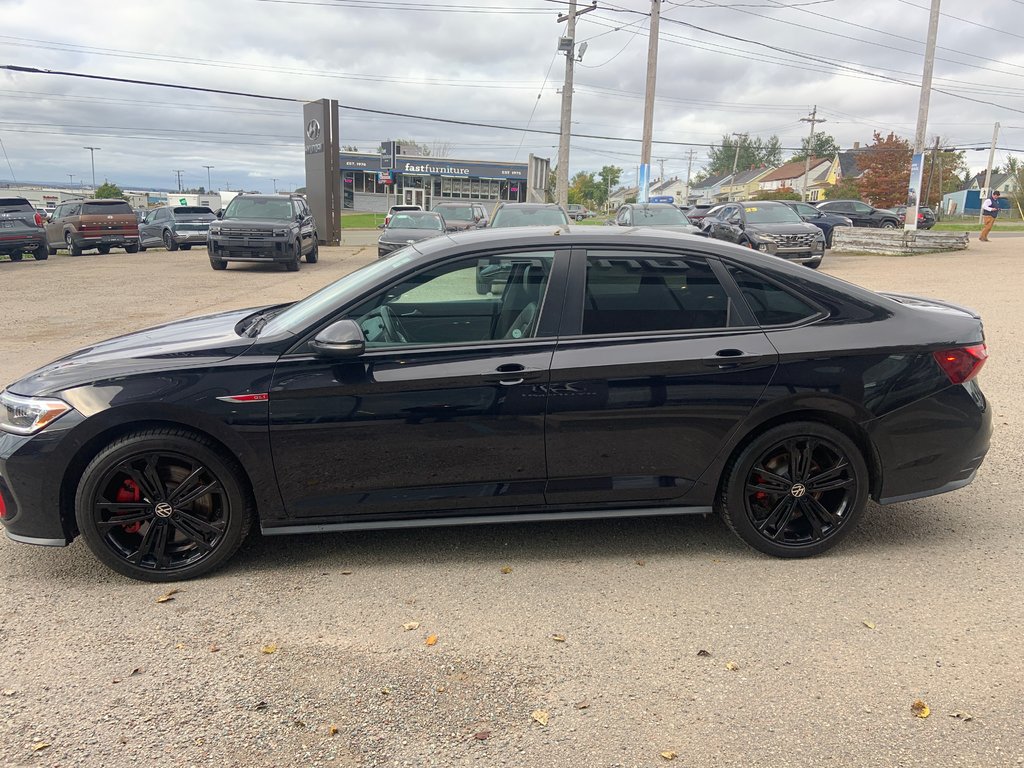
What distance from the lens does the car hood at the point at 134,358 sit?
3.69 m

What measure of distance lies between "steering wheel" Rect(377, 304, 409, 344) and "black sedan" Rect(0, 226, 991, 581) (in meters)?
0.02

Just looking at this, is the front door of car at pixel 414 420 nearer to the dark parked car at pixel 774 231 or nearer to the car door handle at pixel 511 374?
the car door handle at pixel 511 374

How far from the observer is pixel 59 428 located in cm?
360

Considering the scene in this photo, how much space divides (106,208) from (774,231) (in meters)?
22.3

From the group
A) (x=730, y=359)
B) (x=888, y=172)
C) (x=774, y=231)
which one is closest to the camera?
(x=730, y=359)

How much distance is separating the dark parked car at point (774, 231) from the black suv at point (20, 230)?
19737 millimetres

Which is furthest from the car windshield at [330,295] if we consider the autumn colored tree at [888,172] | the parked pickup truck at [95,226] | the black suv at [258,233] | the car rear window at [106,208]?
the autumn colored tree at [888,172]

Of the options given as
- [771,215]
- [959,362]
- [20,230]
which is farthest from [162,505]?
[20,230]

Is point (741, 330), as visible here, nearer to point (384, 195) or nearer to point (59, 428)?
point (59, 428)

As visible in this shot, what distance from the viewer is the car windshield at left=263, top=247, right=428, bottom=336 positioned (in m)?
3.89

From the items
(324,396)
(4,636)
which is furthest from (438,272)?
(4,636)

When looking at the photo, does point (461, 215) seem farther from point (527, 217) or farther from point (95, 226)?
point (95, 226)

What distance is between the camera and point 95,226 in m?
26.7

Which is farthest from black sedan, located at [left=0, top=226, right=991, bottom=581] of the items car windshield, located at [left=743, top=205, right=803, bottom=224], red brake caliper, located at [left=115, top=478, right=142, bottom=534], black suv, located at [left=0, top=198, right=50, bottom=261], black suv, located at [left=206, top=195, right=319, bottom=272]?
black suv, located at [left=0, top=198, right=50, bottom=261]
